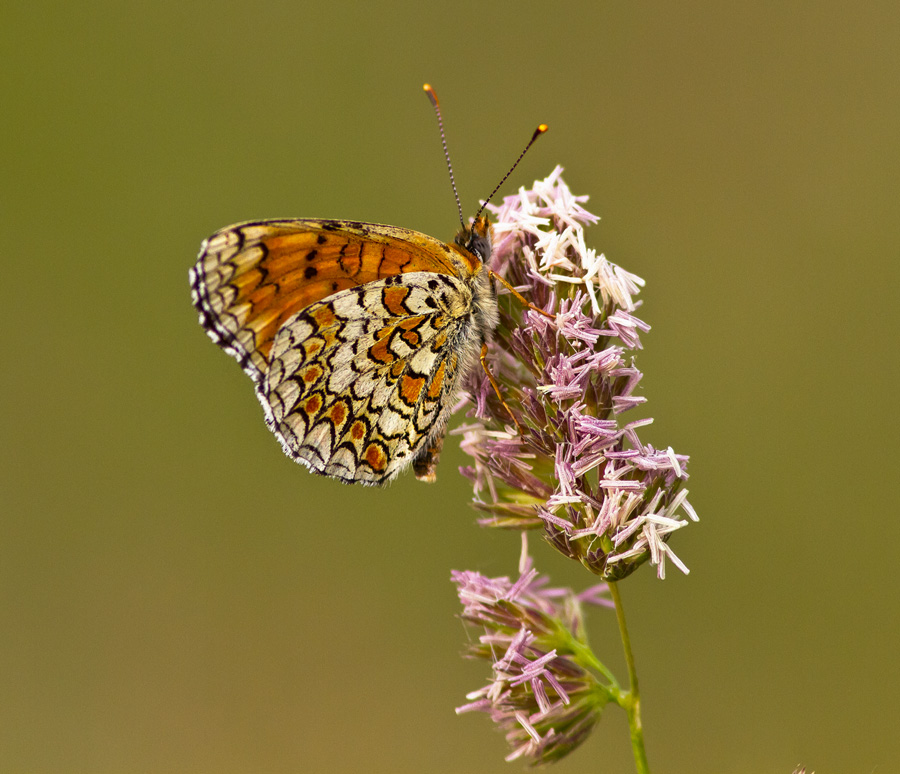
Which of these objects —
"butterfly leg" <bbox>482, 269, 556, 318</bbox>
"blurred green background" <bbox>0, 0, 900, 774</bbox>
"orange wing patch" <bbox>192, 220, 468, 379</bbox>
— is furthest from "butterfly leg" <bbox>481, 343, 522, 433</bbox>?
Result: "blurred green background" <bbox>0, 0, 900, 774</bbox>

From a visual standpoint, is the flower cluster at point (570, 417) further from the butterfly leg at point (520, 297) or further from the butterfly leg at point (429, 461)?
the butterfly leg at point (429, 461)

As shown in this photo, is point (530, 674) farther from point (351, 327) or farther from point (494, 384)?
point (351, 327)

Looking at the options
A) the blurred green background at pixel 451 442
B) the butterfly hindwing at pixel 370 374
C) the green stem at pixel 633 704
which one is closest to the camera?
the green stem at pixel 633 704

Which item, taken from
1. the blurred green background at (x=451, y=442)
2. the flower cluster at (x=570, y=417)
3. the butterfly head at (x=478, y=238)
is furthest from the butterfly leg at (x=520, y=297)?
the blurred green background at (x=451, y=442)

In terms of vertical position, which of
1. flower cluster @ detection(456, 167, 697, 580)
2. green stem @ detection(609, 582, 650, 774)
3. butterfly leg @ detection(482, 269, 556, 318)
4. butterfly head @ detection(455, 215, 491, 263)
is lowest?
green stem @ detection(609, 582, 650, 774)

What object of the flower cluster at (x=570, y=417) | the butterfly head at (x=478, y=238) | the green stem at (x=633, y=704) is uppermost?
the butterfly head at (x=478, y=238)

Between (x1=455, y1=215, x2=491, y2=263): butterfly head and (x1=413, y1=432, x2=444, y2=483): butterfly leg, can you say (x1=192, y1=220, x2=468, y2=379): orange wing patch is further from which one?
(x1=413, y1=432, x2=444, y2=483): butterfly leg

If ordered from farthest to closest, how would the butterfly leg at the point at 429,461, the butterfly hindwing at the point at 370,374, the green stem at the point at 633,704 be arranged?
the butterfly leg at the point at 429,461 → the butterfly hindwing at the point at 370,374 → the green stem at the point at 633,704
